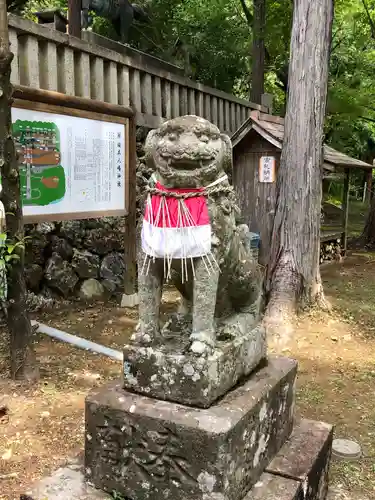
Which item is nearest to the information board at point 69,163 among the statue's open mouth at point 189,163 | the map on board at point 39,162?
the map on board at point 39,162

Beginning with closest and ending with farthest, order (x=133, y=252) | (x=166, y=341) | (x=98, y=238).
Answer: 1. (x=166, y=341)
2. (x=133, y=252)
3. (x=98, y=238)

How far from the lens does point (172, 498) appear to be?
6.88 ft

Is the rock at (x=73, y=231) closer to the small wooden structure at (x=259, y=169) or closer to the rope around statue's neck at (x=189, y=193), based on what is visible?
the small wooden structure at (x=259, y=169)

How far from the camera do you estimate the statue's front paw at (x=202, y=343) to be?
2.12 meters

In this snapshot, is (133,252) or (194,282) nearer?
(194,282)

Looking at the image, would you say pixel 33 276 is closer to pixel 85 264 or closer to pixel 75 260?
pixel 75 260

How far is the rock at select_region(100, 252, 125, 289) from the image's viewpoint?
7.00 m

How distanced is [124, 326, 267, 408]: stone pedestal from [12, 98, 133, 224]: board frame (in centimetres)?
286

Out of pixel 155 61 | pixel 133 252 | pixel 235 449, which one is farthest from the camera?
pixel 155 61

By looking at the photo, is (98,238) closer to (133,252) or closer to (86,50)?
(133,252)

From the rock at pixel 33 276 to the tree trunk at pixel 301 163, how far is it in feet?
9.44

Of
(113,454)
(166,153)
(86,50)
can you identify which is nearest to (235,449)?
(113,454)

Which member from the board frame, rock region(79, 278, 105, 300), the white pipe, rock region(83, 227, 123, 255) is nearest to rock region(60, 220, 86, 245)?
rock region(83, 227, 123, 255)

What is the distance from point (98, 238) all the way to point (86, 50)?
2588mm
